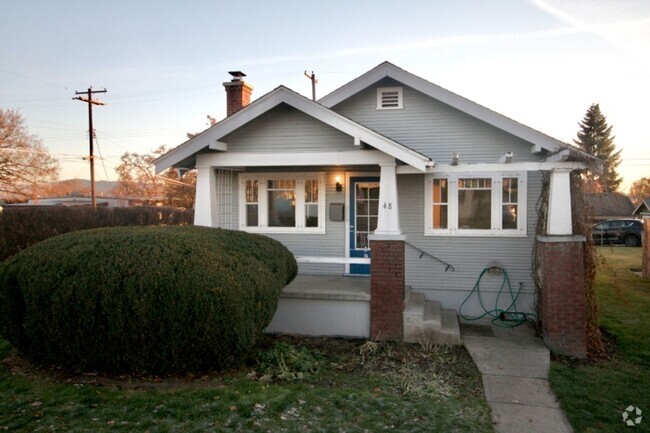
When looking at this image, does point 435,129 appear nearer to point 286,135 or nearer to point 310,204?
point 310,204

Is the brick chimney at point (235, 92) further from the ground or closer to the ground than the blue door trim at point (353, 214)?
further from the ground

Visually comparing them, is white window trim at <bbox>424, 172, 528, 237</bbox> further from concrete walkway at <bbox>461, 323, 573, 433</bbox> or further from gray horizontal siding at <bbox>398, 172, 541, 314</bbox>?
concrete walkway at <bbox>461, 323, 573, 433</bbox>

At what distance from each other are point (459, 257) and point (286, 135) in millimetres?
4336

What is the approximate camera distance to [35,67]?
28.2 m

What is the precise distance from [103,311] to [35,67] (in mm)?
28777

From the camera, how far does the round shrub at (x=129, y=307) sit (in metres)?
5.65

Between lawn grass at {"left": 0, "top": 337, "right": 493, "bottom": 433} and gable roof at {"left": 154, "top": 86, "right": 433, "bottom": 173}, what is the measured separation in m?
3.27

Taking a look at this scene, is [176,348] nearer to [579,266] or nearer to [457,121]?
[579,266]

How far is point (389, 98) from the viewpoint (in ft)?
33.1

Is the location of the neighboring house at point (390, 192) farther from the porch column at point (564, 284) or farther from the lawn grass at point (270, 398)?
the lawn grass at point (270, 398)

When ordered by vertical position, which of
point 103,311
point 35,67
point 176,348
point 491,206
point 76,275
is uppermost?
point 35,67

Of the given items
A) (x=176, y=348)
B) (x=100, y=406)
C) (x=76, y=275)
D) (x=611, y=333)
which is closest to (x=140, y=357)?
(x=176, y=348)

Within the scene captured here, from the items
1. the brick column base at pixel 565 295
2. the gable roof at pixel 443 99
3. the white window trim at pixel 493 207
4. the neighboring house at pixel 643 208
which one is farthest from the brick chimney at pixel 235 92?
the neighboring house at pixel 643 208

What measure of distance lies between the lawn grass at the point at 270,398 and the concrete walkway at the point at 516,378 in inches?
7.8
